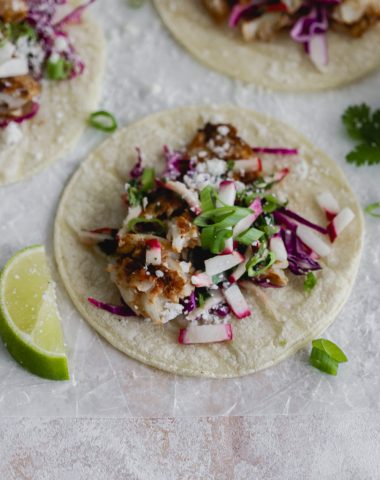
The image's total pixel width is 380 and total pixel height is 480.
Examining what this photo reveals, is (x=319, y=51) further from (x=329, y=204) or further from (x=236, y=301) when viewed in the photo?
(x=236, y=301)

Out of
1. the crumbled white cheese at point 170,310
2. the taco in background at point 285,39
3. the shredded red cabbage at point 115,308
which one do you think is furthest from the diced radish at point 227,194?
the taco in background at point 285,39

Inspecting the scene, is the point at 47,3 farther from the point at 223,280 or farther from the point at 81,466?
the point at 81,466

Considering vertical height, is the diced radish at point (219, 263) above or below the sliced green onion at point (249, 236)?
→ below

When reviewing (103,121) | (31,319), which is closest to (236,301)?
(31,319)

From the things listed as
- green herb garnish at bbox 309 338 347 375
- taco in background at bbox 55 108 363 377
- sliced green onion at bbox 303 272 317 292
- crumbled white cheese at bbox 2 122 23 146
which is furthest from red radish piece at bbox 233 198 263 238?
crumbled white cheese at bbox 2 122 23 146

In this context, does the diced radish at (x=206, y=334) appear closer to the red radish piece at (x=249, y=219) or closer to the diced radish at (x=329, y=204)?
the red radish piece at (x=249, y=219)
